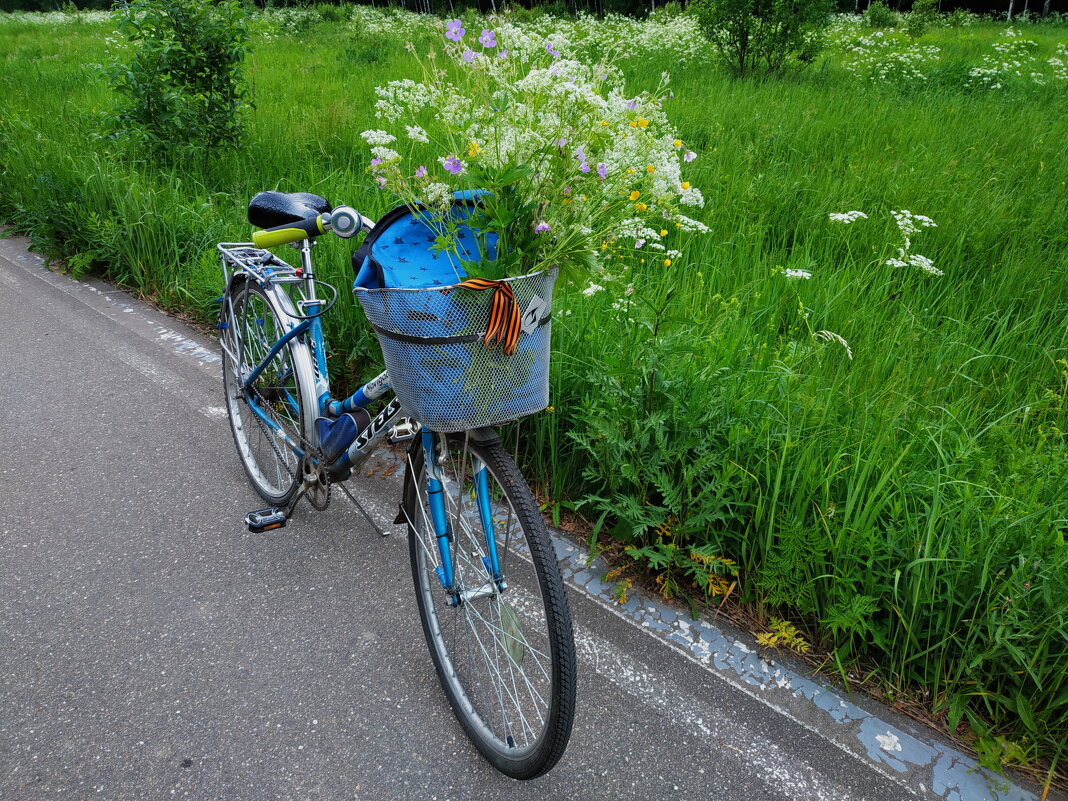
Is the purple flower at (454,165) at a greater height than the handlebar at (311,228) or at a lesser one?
greater

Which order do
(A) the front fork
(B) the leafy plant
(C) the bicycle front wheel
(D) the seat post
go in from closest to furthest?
(C) the bicycle front wheel < (A) the front fork < (B) the leafy plant < (D) the seat post

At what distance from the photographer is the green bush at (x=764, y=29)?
357 inches

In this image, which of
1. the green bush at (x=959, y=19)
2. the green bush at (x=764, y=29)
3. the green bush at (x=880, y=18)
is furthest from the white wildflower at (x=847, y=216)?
the green bush at (x=959, y=19)

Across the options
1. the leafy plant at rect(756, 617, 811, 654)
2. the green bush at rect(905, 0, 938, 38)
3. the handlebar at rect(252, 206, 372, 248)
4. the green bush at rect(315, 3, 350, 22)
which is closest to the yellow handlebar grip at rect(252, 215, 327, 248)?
the handlebar at rect(252, 206, 372, 248)

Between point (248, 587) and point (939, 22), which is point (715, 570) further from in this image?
point (939, 22)

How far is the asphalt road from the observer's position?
186cm

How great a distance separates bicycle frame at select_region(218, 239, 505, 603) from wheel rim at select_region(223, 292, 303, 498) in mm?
32

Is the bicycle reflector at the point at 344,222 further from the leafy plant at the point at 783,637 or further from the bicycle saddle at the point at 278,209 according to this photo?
the leafy plant at the point at 783,637

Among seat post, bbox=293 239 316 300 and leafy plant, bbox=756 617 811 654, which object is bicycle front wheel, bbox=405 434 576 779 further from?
seat post, bbox=293 239 316 300

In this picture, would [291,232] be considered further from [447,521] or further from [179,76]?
[179,76]

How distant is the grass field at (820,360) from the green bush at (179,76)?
0.92 feet

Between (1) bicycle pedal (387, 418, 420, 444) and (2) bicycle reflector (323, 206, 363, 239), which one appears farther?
(1) bicycle pedal (387, 418, 420, 444)

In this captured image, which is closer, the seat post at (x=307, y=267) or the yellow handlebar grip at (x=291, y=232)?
the yellow handlebar grip at (x=291, y=232)

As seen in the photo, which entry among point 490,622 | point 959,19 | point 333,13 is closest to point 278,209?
point 490,622
